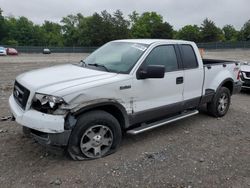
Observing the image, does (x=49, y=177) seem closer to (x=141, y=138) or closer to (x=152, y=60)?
(x=141, y=138)

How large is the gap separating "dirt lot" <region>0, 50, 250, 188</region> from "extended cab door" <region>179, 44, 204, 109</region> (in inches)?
25.2

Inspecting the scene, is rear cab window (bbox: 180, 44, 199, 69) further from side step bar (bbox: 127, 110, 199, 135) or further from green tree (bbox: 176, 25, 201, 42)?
green tree (bbox: 176, 25, 201, 42)

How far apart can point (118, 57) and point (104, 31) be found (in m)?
69.6

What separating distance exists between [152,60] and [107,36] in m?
69.4

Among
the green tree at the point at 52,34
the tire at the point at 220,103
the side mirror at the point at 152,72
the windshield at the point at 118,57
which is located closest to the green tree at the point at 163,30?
the green tree at the point at 52,34

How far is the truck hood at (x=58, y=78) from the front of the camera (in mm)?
3796

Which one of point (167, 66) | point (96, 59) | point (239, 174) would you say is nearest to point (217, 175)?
point (239, 174)

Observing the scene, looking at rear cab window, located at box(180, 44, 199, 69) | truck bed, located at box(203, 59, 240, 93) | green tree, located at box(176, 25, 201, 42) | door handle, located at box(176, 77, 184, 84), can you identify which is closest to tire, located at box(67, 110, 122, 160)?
door handle, located at box(176, 77, 184, 84)

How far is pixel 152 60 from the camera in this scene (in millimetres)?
4812

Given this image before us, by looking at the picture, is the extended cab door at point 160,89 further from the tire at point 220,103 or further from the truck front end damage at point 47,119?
the tire at point 220,103

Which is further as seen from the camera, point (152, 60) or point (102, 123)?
point (152, 60)

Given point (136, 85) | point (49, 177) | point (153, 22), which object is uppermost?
point (153, 22)

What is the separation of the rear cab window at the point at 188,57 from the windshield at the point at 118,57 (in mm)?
960

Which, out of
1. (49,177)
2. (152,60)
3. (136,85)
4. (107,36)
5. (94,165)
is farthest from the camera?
(107,36)
